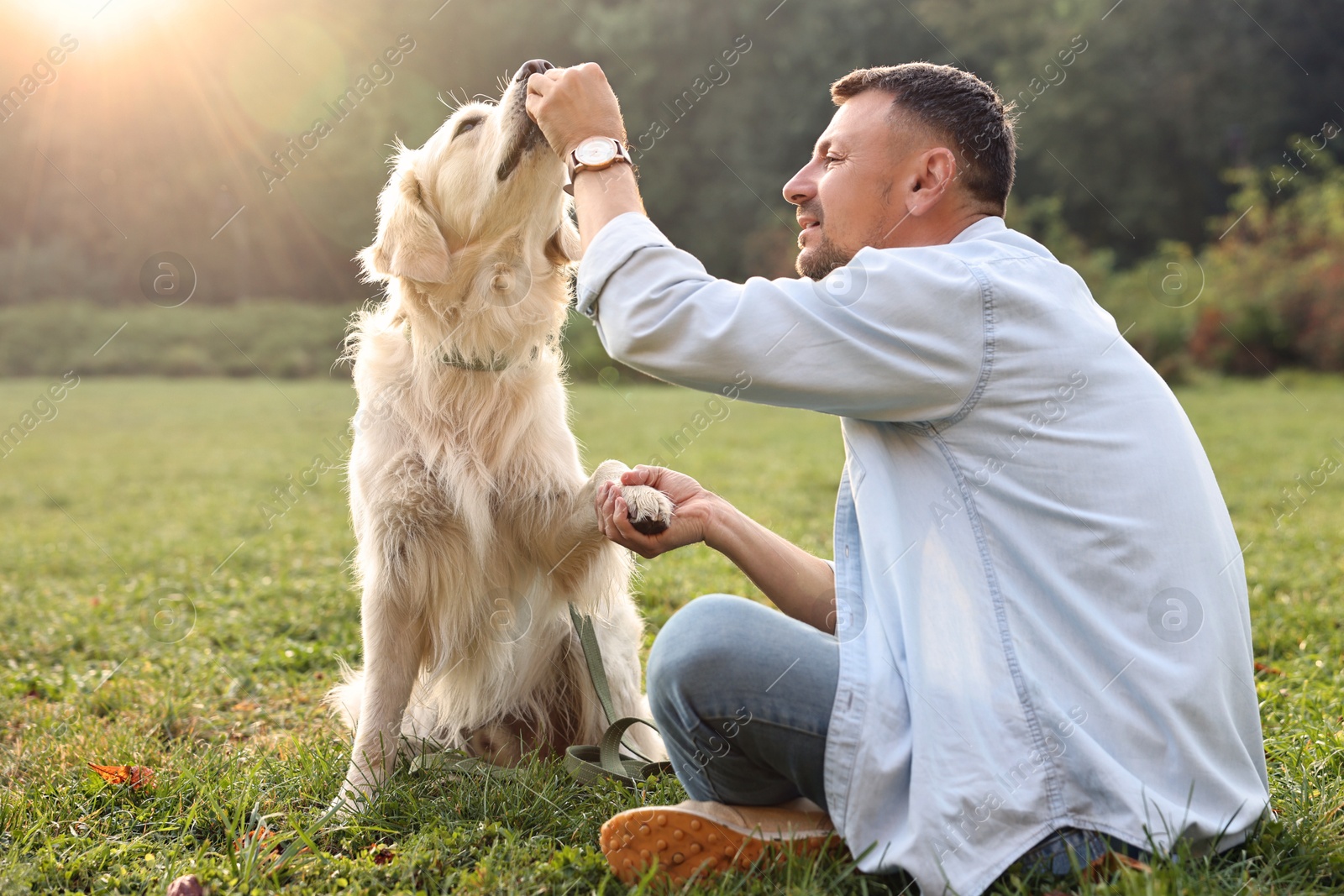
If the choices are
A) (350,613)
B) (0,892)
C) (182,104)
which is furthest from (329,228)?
(0,892)

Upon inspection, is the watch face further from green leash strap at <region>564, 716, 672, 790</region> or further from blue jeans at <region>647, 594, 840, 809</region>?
green leash strap at <region>564, 716, 672, 790</region>

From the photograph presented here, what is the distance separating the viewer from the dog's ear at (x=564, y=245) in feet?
10.6

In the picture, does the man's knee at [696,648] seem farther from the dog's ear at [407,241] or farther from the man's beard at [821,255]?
the dog's ear at [407,241]

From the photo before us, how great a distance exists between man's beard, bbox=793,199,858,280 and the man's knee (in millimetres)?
834

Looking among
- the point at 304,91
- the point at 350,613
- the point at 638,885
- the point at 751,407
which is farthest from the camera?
the point at 304,91

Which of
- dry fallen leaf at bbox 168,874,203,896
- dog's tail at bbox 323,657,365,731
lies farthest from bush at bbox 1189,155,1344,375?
dry fallen leaf at bbox 168,874,203,896

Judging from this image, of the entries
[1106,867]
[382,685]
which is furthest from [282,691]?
[1106,867]

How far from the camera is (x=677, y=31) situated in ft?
91.7

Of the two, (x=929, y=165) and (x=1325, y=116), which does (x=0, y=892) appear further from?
(x=1325, y=116)

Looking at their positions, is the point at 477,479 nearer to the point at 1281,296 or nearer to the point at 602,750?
the point at 602,750

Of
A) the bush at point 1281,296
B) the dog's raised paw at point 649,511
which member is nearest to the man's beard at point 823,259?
the dog's raised paw at point 649,511

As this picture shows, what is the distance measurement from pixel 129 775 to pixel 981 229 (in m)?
2.61

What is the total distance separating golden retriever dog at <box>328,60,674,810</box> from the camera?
2871 millimetres

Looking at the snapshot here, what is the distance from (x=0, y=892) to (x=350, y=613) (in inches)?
106
